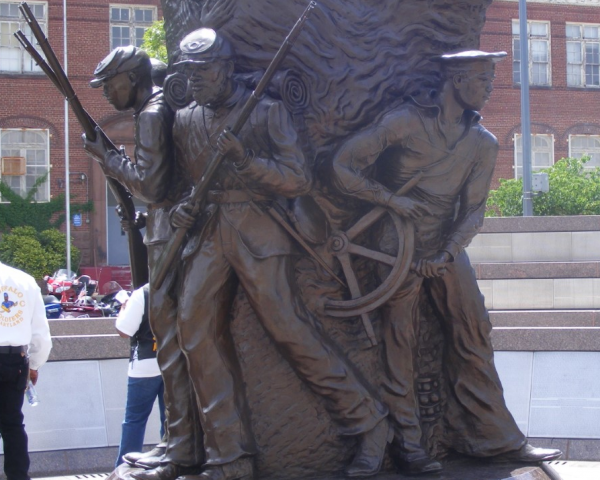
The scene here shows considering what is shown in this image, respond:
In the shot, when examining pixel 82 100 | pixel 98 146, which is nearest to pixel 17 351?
pixel 98 146

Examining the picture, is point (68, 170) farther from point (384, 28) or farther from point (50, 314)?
point (384, 28)

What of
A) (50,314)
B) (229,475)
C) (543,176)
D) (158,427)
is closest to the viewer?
(229,475)

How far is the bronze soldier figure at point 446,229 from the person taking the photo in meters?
4.62

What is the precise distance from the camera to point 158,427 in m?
7.62

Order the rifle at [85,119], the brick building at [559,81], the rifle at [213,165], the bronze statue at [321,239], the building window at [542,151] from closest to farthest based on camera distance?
the rifle at [213,165]
the bronze statue at [321,239]
the rifle at [85,119]
the brick building at [559,81]
the building window at [542,151]

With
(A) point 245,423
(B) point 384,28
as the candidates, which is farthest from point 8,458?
(B) point 384,28

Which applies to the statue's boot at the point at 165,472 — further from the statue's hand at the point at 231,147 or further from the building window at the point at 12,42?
the building window at the point at 12,42

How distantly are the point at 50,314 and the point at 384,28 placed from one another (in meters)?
11.3

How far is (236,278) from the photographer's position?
180 inches

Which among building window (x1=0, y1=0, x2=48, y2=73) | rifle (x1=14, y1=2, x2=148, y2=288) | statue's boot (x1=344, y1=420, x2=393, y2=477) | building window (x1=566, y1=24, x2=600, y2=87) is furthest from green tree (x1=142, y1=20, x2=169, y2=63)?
building window (x1=566, y1=24, x2=600, y2=87)

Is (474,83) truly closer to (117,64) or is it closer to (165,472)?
(117,64)

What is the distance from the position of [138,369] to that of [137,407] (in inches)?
11.8

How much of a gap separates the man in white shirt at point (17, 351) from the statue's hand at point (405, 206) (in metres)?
2.87

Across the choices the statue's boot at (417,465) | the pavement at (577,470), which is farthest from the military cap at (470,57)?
the pavement at (577,470)
